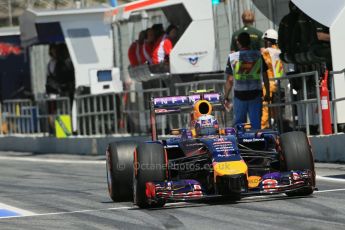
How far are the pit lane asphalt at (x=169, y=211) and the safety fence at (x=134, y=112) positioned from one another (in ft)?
5.72

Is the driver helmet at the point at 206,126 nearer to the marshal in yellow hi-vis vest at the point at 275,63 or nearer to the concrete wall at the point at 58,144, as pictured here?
the marshal in yellow hi-vis vest at the point at 275,63

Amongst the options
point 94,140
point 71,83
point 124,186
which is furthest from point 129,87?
point 124,186

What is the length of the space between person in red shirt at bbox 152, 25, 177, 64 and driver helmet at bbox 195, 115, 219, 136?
912 cm

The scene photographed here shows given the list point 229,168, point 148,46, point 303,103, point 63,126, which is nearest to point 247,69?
point 303,103

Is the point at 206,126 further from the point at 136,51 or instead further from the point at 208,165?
the point at 136,51

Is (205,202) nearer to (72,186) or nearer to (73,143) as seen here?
(72,186)

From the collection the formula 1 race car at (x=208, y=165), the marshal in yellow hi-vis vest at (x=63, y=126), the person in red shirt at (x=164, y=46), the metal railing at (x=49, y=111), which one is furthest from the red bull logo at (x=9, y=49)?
the formula 1 race car at (x=208, y=165)

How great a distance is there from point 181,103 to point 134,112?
30.7 ft

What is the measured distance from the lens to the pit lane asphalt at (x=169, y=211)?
365 inches

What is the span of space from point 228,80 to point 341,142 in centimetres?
217

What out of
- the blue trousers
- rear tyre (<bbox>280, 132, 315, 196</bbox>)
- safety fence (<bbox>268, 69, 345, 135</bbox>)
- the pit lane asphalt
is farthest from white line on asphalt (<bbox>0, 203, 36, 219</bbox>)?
safety fence (<bbox>268, 69, 345, 135</bbox>)

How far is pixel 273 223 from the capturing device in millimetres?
9055

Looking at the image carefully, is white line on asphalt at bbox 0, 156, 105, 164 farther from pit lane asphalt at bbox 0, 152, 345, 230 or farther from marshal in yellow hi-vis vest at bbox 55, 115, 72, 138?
pit lane asphalt at bbox 0, 152, 345, 230

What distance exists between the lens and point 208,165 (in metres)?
10.9
